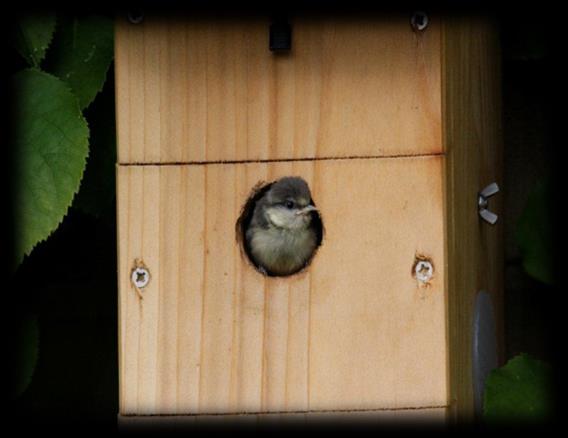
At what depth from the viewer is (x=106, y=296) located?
3229 millimetres

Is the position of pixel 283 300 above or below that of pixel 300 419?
above

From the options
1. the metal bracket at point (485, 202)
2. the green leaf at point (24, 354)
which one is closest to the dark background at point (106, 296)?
the green leaf at point (24, 354)

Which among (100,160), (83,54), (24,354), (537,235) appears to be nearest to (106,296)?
(24,354)

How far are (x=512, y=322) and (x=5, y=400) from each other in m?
1.23

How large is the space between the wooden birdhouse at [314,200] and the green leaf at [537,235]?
0.47 metres

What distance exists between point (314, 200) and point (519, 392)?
550 mm

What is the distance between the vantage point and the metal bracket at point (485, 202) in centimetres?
262

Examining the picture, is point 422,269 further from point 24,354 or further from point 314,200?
point 24,354

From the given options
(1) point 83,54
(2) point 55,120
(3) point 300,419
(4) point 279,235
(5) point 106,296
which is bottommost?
(3) point 300,419

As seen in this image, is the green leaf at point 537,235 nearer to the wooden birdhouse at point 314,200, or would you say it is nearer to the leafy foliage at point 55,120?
the wooden birdhouse at point 314,200

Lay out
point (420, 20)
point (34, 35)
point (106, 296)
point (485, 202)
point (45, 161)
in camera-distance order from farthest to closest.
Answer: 1. point (106, 296)
2. point (485, 202)
3. point (34, 35)
4. point (45, 161)
5. point (420, 20)

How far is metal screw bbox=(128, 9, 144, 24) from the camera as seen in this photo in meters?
2.40

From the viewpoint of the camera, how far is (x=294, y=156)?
2.37 metres

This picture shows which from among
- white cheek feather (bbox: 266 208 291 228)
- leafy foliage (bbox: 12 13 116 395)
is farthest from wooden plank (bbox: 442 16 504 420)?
leafy foliage (bbox: 12 13 116 395)
